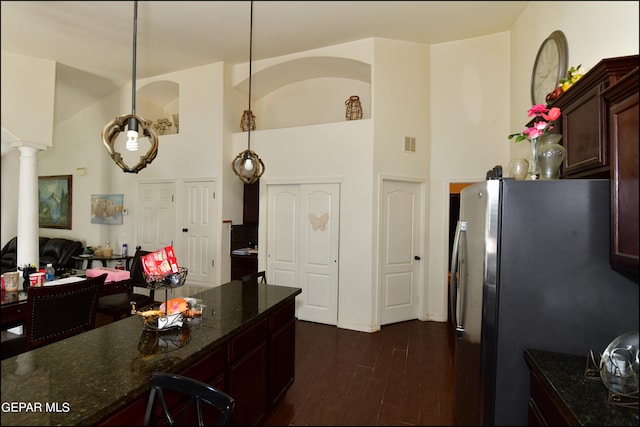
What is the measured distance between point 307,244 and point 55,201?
2389mm

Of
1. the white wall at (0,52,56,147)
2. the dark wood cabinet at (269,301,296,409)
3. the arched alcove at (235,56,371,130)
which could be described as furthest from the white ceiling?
the arched alcove at (235,56,371,130)

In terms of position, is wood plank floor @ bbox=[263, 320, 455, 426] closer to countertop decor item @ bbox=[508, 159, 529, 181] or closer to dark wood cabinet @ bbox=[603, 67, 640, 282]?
dark wood cabinet @ bbox=[603, 67, 640, 282]

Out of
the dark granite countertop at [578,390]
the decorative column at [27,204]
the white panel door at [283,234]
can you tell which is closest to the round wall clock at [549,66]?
the dark granite countertop at [578,390]

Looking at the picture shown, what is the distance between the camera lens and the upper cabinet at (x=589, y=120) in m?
0.96

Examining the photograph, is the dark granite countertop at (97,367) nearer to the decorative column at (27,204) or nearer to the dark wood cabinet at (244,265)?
the decorative column at (27,204)

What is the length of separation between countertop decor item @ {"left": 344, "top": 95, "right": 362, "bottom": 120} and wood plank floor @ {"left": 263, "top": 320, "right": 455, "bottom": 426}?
239cm

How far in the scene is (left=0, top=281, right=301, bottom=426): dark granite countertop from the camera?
1.93ft

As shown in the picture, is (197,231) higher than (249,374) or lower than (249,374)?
higher

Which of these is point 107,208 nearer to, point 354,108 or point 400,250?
point 354,108

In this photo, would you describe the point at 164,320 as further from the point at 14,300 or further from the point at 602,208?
the point at 602,208

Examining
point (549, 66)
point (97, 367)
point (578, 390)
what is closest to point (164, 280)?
point (97, 367)

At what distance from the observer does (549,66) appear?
1.56m

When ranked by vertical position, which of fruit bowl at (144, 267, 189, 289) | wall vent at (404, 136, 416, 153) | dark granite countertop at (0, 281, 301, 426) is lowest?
dark granite countertop at (0, 281, 301, 426)

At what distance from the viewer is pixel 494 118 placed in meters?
2.43
